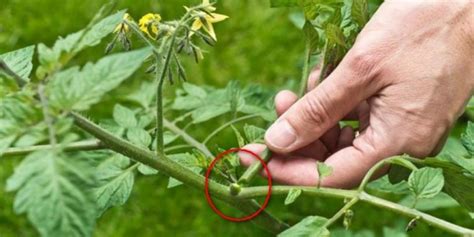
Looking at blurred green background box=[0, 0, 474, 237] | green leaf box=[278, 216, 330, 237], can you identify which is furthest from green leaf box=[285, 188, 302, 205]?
blurred green background box=[0, 0, 474, 237]

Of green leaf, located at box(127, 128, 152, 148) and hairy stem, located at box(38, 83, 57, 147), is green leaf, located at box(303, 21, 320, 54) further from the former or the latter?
hairy stem, located at box(38, 83, 57, 147)

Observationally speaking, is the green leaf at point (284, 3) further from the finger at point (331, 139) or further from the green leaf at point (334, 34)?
the finger at point (331, 139)

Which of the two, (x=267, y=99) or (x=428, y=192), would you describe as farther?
(x=267, y=99)

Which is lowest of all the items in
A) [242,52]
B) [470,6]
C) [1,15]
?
[242,52]

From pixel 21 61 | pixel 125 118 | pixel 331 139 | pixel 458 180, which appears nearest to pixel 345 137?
pixel 331 139

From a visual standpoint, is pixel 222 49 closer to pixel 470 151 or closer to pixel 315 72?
pixel 315 72

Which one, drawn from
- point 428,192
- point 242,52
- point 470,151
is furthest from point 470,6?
point 242,52

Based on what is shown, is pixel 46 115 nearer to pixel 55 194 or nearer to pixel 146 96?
pixel 55 194

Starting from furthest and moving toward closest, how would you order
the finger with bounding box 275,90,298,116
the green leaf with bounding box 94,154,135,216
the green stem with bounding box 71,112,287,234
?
the finger with bounding box 275,90,298,116 < the green leaf with bounding box 94,154,135,216 < the green stem with bounding box 71,112,287,234
